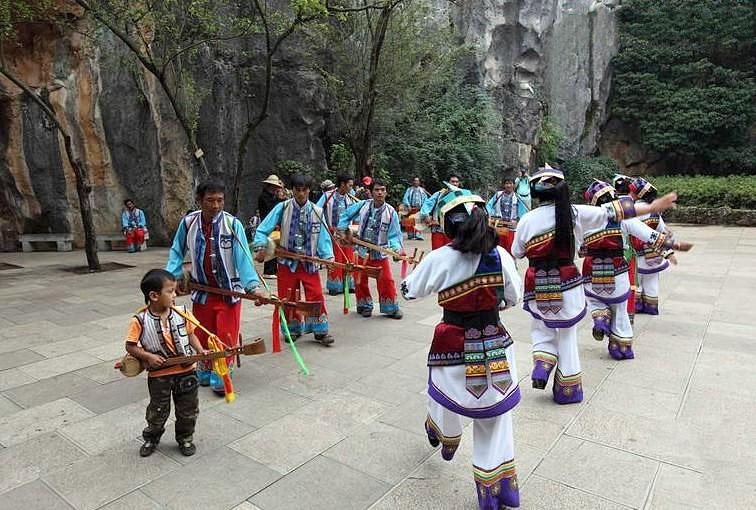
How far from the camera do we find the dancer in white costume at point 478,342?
8.82 feet

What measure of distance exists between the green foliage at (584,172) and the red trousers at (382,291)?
1842cm

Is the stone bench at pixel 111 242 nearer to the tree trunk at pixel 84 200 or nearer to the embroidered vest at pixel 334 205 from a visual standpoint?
the tree trunk at pixel 84 200

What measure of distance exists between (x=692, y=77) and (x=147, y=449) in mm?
27043

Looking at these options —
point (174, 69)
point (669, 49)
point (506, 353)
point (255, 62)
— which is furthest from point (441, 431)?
point (669, 49)

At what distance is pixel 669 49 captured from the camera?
23.7m

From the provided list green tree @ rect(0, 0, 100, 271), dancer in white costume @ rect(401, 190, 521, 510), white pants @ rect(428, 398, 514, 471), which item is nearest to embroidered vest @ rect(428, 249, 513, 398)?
dancer in white costume @ rect(401, 190, 521, 510)

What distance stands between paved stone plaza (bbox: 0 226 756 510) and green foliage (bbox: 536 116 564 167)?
18562 mm

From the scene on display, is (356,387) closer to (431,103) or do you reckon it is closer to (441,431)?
(441,431)

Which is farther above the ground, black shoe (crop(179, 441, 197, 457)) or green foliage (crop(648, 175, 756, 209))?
green foliage (crop(648, 175, 756, 209))

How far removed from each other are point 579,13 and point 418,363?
25.3m

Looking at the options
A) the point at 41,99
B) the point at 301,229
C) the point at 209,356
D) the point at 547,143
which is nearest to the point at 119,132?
the point at 41,99

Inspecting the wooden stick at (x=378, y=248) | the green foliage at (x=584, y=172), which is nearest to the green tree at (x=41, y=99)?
the wooden stick at (x=378, y=248)

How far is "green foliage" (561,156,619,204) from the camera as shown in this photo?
23.4m

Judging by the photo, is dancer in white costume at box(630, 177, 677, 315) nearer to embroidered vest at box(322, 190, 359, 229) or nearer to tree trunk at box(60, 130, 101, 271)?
embroidered vest at box(322, 190, 359, 229)
